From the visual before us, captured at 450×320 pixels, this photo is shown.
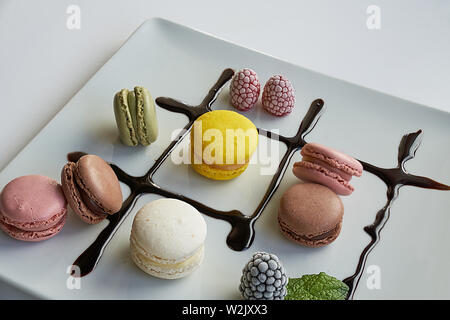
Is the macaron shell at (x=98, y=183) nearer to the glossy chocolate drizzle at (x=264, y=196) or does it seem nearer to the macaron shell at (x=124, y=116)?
the glossy chocolate drizzle at (x=264, y=196)

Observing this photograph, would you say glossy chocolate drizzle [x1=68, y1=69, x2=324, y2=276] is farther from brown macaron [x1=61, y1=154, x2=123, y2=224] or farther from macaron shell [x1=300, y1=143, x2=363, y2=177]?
macaron shell [x1=300, y1=143, x2=363, y2=177]

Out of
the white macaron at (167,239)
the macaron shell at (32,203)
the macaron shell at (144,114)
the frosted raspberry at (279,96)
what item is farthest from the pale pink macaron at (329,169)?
the macaron shell at (32,203)

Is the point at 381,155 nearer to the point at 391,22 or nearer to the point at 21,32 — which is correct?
the point at 391,22

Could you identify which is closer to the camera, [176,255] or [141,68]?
[176,255]

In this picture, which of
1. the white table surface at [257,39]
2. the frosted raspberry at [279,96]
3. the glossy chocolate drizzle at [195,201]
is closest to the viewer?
the glossy chocolate drizzle at [195,201]

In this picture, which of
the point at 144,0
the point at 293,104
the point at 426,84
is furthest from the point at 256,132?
the point at 144,0

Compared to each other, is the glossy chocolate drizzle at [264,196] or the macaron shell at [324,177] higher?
the macaron shell at [324,177]
